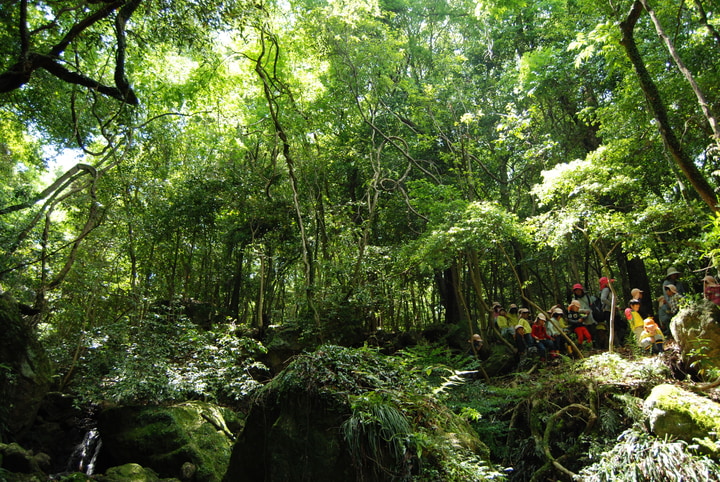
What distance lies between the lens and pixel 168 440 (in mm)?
6543

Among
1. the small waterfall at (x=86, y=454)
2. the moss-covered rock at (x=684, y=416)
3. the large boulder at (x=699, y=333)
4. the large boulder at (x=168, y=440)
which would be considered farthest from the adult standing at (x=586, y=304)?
the small waterfall at (x=86, y=454)

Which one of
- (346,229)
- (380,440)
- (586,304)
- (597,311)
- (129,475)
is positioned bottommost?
(129,475)

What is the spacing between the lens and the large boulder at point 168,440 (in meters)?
6.25

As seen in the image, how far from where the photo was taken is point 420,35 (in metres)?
15.3

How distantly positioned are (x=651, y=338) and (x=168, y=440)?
7.94 m

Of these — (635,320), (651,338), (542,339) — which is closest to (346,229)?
(542,339)

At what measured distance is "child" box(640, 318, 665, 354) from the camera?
256 inches

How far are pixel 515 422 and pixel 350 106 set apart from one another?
907 cm

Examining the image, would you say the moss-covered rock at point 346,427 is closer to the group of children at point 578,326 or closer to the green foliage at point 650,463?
the green foliage at point 650,463

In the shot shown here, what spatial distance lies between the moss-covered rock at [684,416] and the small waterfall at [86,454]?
840 centimetres

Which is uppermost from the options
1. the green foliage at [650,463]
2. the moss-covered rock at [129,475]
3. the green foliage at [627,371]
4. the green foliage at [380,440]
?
the green foliage at [627,371]

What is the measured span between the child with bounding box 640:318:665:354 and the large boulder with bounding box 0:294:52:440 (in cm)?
1005

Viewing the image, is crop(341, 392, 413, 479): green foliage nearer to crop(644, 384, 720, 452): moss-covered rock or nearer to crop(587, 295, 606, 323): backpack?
crop(644, 384, 720, 452): moss-covered rock

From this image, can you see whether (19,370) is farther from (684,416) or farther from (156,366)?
(684,416)
